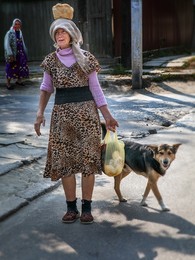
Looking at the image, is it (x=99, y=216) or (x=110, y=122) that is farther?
(x=99, y=216)

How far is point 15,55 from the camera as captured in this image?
39.1 ft

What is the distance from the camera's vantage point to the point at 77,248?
3.65 m

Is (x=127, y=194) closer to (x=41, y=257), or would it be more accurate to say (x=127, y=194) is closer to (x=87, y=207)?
(x=87, y=207)

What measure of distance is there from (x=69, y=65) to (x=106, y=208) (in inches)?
55.7

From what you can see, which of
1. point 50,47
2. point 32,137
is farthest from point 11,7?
point 32,137

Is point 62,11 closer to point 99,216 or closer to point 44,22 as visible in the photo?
point 99,216

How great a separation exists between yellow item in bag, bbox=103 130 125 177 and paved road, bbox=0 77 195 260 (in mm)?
431

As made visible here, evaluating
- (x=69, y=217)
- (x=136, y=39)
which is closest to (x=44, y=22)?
(x=136, y=39)

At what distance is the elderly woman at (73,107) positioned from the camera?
3.94 m

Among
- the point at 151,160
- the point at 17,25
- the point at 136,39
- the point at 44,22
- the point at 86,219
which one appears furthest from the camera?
the point at 44,22

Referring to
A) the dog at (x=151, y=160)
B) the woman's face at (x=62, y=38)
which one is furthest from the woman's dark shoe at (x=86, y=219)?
the woman's face at (x=62, y=38)

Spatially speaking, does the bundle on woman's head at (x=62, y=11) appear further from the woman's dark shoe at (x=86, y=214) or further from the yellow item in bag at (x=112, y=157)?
the woman's dark shoe at (x=86, y=214)

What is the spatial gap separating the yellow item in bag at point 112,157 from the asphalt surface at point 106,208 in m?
0.43

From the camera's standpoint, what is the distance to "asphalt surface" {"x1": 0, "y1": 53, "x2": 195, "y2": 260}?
363cm
